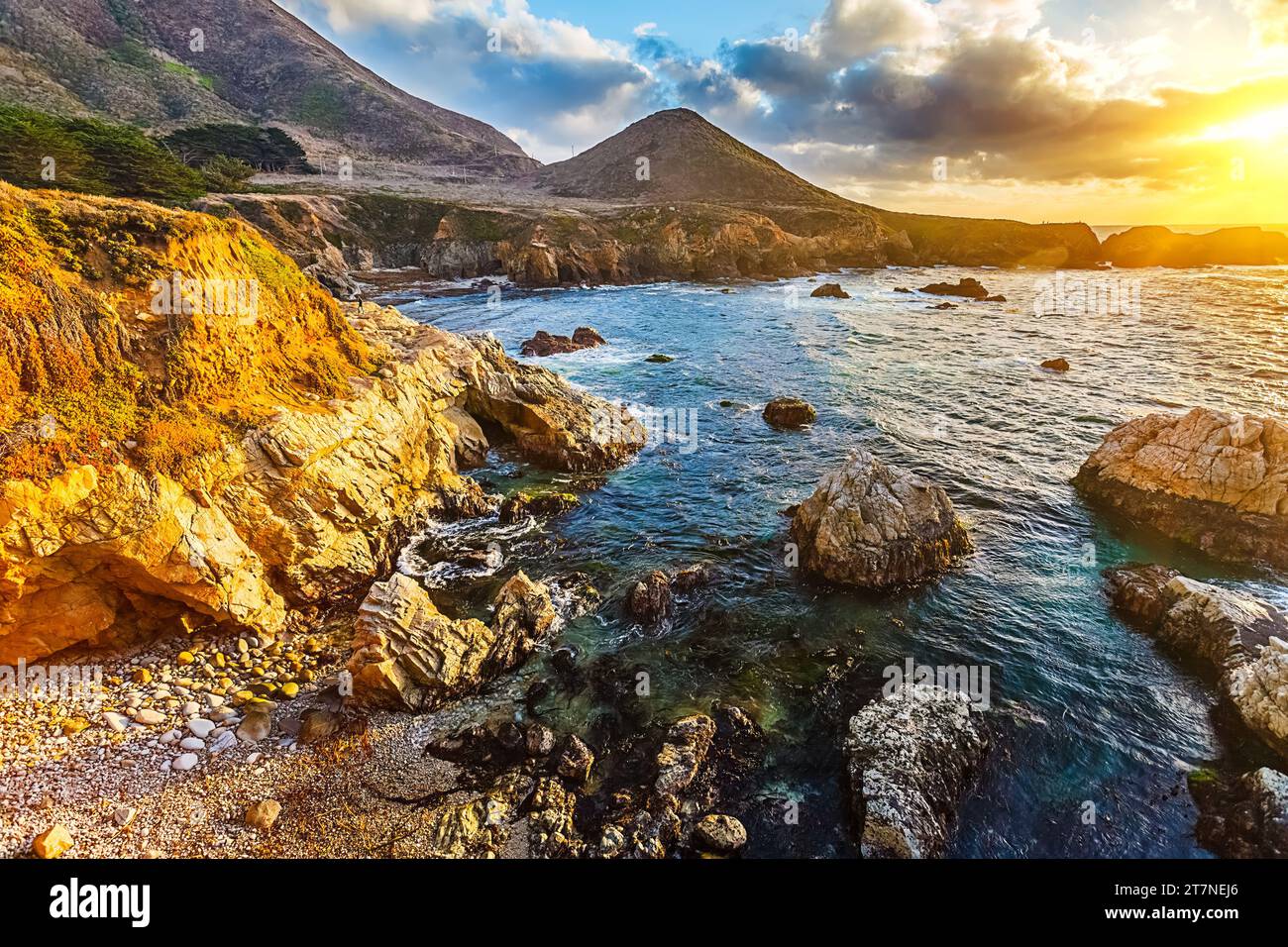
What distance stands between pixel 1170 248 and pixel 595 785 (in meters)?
204

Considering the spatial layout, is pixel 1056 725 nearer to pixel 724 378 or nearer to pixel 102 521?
pixel 102 521

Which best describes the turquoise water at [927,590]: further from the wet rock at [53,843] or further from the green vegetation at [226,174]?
the green vegetation at [226,174]

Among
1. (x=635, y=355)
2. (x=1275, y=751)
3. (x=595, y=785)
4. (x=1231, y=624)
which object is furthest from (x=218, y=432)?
(x=635, y=355)

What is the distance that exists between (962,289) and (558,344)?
68124 mm

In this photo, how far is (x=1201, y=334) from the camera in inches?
2026

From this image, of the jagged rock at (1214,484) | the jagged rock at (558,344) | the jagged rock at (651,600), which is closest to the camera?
the jagged rock at (651,600)

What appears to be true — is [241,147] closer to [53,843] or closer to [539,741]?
[53,843]

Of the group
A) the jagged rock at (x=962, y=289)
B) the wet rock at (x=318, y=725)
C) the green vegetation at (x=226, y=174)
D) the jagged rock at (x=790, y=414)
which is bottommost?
the wet rock at (x=318, y=725)

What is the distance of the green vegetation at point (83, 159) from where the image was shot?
4416cm

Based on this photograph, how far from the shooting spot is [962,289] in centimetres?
8350

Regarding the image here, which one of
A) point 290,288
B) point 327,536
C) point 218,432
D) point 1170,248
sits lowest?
point 327,536

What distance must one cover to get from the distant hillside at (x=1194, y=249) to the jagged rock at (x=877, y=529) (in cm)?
16924

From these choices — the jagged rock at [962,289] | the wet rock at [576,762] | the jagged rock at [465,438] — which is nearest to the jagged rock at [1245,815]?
the wet rock at [576,762]

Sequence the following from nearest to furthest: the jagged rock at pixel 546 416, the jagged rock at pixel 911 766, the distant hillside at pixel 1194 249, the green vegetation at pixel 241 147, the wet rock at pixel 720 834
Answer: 1. the wet rock at pixel 720 834
2. the jagged rock at pixel 911 766
3. the jagged rock at pixel 546 416
4. the green vegetation at pixel 241 147
5. the distant hillside at pixel 1194 249
